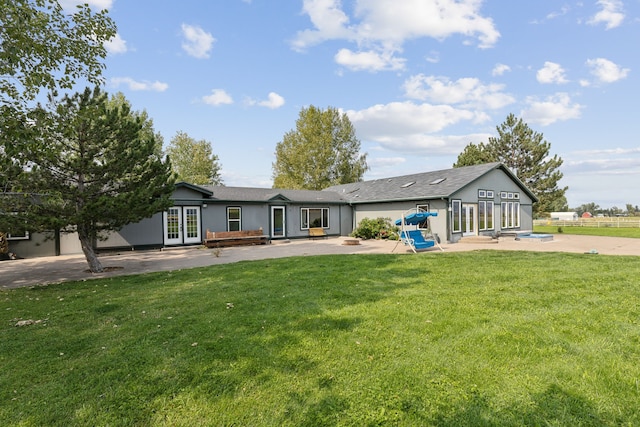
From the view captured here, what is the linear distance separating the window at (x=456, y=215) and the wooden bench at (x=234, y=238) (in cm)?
1029

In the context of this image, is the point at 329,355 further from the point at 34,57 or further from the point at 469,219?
the point at 469,219

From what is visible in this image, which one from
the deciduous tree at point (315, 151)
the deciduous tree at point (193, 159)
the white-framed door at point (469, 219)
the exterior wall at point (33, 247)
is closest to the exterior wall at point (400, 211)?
the white-framed door at point (469, 219)

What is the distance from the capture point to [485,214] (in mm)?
18938

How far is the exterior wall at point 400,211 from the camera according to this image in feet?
54.9

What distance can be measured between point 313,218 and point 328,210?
1251 millimetres

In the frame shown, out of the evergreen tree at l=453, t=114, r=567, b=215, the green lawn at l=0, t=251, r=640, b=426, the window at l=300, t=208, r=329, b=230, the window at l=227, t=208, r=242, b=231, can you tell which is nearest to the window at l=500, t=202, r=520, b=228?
the evergreen tree at l=453, t=114, r=567, b=215

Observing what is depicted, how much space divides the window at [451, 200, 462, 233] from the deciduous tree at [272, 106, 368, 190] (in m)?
20.1

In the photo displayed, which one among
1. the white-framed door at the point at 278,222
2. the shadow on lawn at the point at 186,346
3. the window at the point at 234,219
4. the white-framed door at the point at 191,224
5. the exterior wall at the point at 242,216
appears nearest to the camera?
the shadow on lawn at the point at 186,346

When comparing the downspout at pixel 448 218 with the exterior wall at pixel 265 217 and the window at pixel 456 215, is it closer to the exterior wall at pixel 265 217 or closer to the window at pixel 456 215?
the window at pixel 456 215

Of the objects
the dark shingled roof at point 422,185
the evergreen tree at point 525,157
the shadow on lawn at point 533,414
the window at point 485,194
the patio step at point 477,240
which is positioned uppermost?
the evergreen tree at point 525,157

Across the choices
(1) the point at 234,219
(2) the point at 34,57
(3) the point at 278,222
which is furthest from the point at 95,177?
(3) the point at 278,222

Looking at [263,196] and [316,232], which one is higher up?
[263,196]

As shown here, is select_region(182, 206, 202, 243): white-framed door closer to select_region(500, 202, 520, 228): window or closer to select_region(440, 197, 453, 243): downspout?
select_region(440, 197, 453, 243): downspout

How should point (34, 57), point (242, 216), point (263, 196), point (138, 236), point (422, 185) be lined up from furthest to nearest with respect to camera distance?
point (422, 185), point (263, 196), point (242, 216), point (138, 236), point (34, 57)
